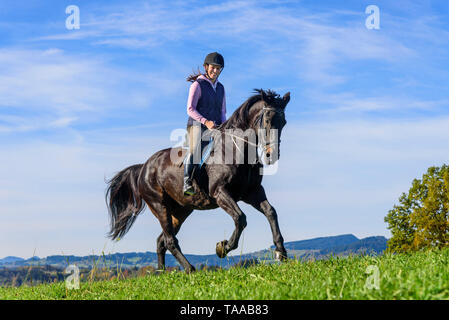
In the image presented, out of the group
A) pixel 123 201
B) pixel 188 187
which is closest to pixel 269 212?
pixel 188 187

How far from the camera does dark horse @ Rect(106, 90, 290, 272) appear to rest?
9297 mm

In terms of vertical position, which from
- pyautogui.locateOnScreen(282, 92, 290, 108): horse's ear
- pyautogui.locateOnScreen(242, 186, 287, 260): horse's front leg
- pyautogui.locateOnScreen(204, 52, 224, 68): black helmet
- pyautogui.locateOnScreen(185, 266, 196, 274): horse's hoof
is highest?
pyautogui.locateOnScreen(204, 52, 224, 68): black helmet

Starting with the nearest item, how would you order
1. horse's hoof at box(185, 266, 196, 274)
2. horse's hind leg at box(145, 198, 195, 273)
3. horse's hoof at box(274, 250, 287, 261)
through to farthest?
horse's hoof at box(274, 250, 287, 261) < horse's hoof at box(185, 266, 196, 274) < horse's hind leg at box(145, 198, 195, 273)

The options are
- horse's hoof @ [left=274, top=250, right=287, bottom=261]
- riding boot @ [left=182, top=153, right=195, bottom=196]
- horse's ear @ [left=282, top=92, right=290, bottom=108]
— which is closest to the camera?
horse's hoof @ [left=274, top=250, right=287, bottom=261]

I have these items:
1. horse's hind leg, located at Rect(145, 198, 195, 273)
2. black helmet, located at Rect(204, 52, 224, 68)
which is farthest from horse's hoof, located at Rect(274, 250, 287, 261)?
black helmet, located at Rect(204, 52, 224, 68)

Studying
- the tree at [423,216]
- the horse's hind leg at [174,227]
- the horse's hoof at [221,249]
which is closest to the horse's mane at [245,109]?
the horse's hoof at [221,249]

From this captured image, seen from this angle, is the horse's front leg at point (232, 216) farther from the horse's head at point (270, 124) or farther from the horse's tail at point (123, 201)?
the horse's tail at point (123, 201)

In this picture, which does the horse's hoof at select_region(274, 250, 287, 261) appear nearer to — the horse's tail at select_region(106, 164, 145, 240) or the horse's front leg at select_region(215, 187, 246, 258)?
the horse's front leg at select_region(215, 187, 246, 258)

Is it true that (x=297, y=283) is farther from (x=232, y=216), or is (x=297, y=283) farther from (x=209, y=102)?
(x=209, y=102)

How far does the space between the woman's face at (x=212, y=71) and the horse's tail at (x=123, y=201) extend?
3.83 m

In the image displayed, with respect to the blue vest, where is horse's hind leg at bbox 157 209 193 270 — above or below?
below

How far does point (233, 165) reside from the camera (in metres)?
9.72

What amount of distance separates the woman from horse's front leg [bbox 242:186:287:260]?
55.7 inches
